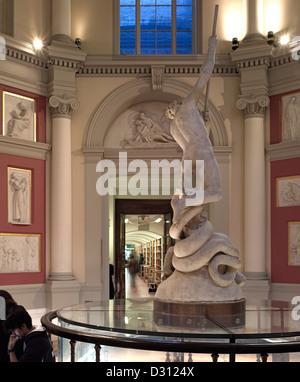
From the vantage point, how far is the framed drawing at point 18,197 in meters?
10.8

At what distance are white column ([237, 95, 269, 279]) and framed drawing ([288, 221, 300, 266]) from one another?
0.53 m

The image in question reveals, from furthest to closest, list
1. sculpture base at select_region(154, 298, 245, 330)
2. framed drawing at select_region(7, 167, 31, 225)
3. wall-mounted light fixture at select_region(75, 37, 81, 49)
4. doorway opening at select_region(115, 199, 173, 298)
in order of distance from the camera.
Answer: doorway opening at select_region(115, 199, 173, 298), wall-mounted light fixture at select_region(75, 37, 81, 49), framed drawing at select_region(7, 167, 31, 225), sculpture base at select_region(154, 298, 245, 330)

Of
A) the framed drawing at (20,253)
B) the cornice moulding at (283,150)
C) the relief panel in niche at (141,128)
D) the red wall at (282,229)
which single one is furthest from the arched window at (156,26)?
the framed drawing at (20,253)

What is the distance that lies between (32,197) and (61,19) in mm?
3879

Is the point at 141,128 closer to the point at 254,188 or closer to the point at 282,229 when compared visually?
the point at 254,188

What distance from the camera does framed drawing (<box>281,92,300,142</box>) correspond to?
11062 mm

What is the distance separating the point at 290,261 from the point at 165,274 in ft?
17.4

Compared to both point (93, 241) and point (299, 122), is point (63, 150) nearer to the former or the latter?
point (93, 241)

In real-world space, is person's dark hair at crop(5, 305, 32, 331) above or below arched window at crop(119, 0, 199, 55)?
below

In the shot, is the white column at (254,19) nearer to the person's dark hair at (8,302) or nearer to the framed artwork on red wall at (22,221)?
the framed artwork on red wall at (22,221)

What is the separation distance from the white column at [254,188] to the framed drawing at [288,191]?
330 mm

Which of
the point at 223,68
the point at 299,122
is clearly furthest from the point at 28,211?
the point at 299,122

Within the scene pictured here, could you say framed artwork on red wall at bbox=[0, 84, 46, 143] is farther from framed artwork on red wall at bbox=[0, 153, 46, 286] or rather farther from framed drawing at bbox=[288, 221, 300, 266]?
framed drawing at bbox=[288, 221, 300, 266]

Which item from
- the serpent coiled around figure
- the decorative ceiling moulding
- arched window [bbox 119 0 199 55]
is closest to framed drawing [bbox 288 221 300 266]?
the decorative ceiling moulding
